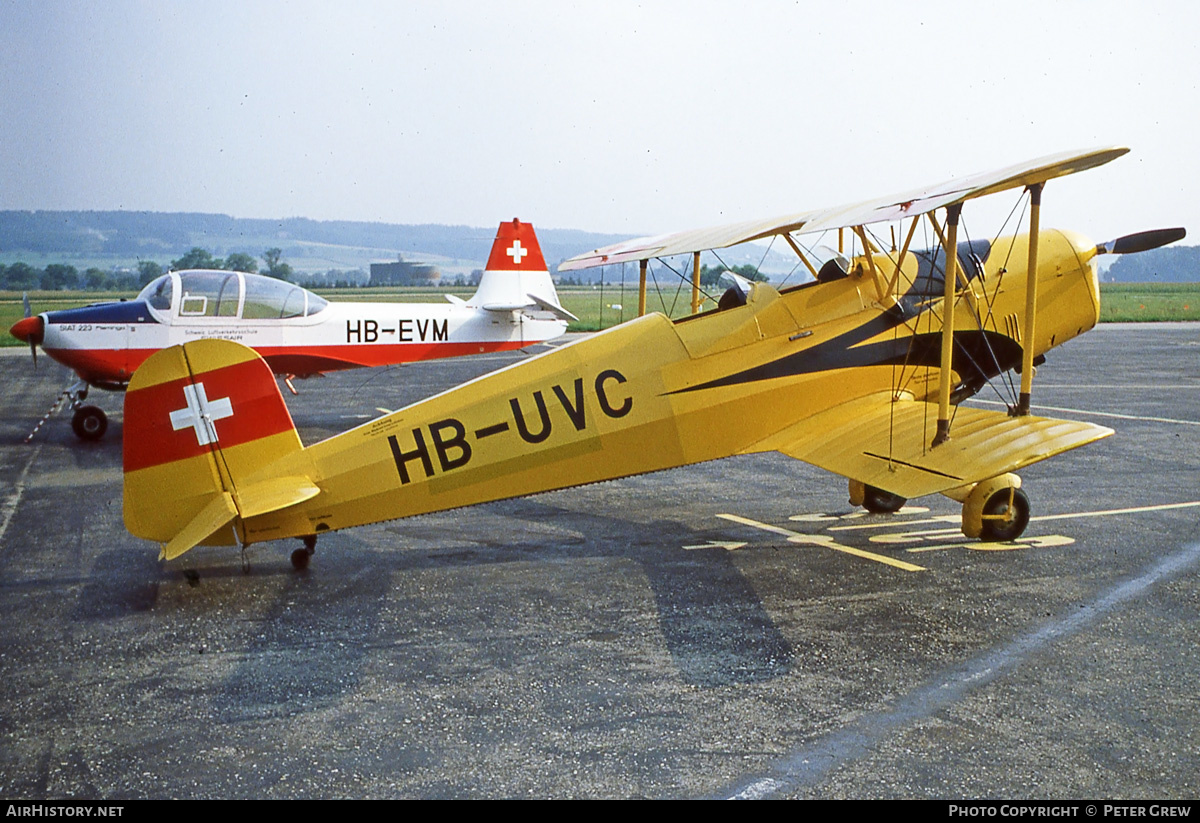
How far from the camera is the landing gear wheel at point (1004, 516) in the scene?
7.04 m

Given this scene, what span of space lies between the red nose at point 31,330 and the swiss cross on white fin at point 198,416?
30.3ft

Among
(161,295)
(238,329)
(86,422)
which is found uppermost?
(161,295)

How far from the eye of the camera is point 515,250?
2022cm

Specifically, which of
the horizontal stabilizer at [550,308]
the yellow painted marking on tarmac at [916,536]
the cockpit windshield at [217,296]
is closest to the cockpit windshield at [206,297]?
the cockpit windshield at [217,296]

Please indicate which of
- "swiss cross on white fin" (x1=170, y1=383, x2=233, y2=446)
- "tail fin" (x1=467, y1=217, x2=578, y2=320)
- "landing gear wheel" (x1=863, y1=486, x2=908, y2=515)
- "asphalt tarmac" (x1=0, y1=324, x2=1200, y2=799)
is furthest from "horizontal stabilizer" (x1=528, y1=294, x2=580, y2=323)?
"swiss cross on white fin" (x1=170, y1=383, x2=233, y2=446)

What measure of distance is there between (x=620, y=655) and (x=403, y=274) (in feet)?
493

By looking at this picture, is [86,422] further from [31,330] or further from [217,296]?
[217,296]

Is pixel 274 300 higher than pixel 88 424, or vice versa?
pixel 274 300

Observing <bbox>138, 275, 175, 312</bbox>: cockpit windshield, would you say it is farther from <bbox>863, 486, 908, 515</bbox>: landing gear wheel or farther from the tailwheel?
<bbox>863, 486, 908, 515</bbox>: landing gear wheel

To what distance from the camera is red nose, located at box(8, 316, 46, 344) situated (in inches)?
555

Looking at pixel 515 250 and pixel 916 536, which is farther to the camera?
pixel 515 250

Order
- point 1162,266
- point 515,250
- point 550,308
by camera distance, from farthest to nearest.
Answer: point 1162,266 → point 515,250 → point 550,308

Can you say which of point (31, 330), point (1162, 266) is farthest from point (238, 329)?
point (1162, 266)
